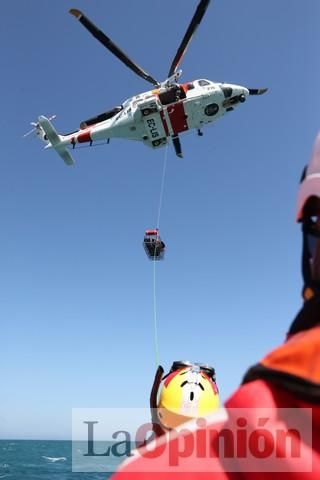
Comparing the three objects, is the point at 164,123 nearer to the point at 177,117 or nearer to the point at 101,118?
the point at 177,117

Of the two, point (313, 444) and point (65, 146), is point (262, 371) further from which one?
point (65, 146)

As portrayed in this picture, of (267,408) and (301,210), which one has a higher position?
(301,210)

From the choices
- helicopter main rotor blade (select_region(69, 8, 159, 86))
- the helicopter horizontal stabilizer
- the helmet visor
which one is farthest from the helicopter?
the helmet visor

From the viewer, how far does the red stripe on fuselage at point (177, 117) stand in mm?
21375

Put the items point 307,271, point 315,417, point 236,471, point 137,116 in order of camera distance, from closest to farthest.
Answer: point 315,417, point 236,471, point 307,271, point 137,116

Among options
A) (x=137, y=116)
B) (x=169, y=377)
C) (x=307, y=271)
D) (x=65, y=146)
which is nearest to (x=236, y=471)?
(x=307, y=271)

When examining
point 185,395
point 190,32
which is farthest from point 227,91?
point 185,395

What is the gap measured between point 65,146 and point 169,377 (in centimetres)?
2198

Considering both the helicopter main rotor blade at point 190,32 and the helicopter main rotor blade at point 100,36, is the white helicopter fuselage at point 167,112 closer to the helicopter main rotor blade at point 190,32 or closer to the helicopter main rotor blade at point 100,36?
the helicopter main rotor blade at point 190,32

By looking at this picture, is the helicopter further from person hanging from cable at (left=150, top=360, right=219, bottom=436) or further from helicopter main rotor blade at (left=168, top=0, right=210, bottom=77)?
person hanging from cable at (left=150, top=360, right=219, bottom=436)

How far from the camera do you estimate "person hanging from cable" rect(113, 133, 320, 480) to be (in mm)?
1099

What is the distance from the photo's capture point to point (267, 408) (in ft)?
3.78

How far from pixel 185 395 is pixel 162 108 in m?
18.8

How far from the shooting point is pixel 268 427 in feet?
3.78
